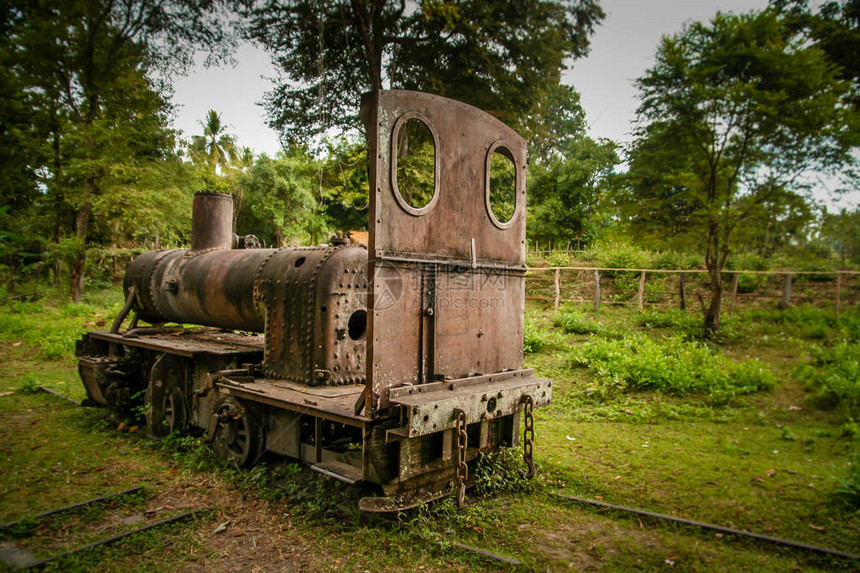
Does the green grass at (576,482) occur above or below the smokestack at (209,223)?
below

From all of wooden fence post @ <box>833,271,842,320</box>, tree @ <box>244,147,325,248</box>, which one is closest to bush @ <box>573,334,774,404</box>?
wooden fence post @ <box>833,271,842,320</box>

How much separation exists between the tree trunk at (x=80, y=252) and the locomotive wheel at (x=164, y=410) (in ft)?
35.6

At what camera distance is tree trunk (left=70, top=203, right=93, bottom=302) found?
14.4 m

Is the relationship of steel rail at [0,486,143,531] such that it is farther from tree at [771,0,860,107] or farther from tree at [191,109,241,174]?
tree at [191,109,241,174]

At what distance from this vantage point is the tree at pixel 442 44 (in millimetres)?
10406

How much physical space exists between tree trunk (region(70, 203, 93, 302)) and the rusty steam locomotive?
35.1 feet

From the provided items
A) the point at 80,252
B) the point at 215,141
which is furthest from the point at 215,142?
the point at 80,252

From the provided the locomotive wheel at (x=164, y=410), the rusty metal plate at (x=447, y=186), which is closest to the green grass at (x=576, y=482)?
the locomotive wheel at (x=164, y=410)

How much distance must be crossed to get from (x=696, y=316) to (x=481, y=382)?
371 inches

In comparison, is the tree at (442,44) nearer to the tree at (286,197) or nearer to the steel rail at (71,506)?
the steel rail at (71,506)

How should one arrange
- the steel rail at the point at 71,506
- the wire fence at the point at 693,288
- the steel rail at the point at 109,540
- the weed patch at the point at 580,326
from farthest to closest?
the weed patch at the point at 580,326, the wire fence at the point at 693,288, the steel rail at the point at 71,506, the steel rail at the point at 109,540

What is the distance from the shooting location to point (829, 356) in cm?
835

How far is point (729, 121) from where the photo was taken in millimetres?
9734

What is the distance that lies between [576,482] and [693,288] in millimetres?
12118
